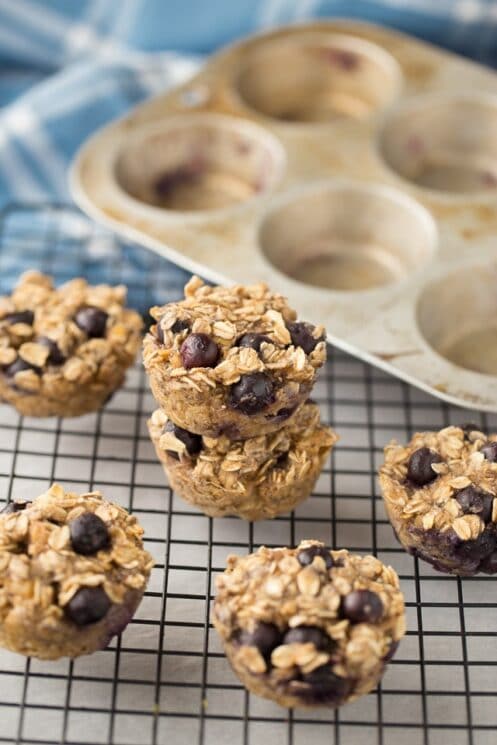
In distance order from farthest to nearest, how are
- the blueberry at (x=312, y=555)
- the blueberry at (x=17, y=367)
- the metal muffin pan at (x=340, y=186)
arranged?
the metal muffin pan at (x=340, y=186), the blueberry at (x=17, y=367), the blueberry at (x=312, y=555)

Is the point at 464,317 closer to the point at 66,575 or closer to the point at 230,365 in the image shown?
the point at 230,365

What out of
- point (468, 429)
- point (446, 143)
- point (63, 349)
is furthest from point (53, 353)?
point (446, 143)

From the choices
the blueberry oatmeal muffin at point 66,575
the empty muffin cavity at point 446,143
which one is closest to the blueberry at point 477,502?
the blueberry oatmeal muffin at point 66,575

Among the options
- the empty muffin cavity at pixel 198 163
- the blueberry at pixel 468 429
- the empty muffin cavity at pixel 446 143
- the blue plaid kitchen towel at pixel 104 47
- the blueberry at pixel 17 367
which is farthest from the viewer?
the blue plaid kitchen towel at pixel 104 47

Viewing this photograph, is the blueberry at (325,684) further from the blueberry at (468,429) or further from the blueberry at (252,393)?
the blueberry at (468,429)

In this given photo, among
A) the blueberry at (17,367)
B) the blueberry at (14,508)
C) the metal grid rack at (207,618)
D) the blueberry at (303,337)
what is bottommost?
the metal grid rack at (207,618)
